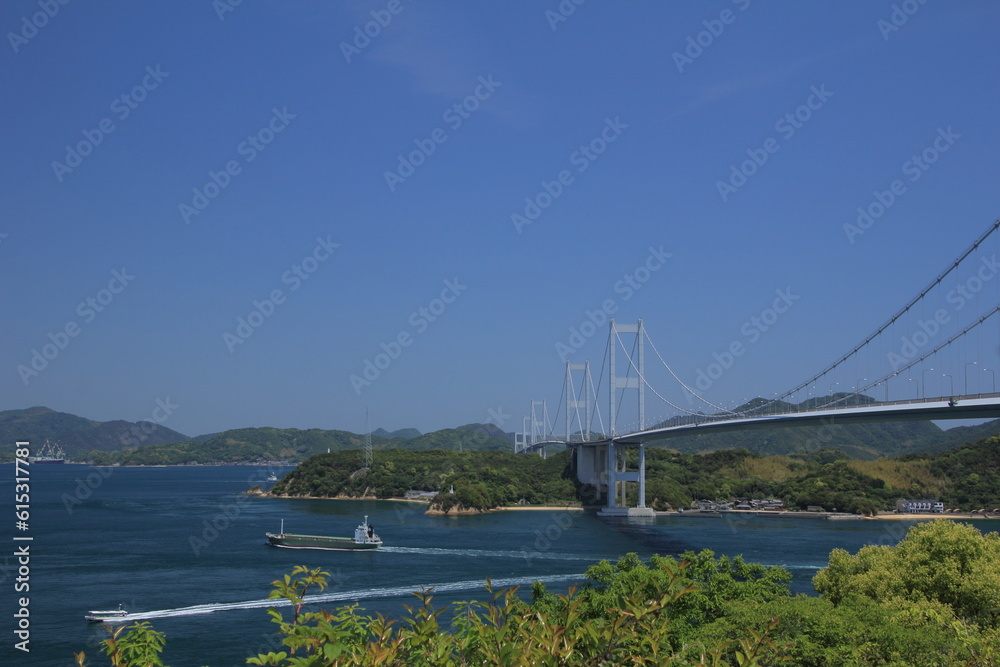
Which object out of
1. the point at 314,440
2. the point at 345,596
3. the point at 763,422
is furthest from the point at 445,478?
the point at 314,440

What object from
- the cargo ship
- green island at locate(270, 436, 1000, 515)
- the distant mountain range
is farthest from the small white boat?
the distant mountain range

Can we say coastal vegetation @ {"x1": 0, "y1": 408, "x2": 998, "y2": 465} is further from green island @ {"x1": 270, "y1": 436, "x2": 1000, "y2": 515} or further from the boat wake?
the boat wake

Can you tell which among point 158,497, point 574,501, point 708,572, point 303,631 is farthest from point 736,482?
point 303,631

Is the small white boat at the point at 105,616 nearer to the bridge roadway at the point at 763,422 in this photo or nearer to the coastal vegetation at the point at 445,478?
the bridge roadway at the point at 763,422

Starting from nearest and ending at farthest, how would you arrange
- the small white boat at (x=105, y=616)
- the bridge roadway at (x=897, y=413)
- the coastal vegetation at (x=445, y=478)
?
1. the bridge roadway at (x=897, y=413)
2. the small white boat at (x=105, y=616)
3. the coastal vegetation at (x=445, y=478)

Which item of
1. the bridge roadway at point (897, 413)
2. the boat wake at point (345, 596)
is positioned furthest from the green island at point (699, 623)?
the bridge roadway at point (897, 413)
